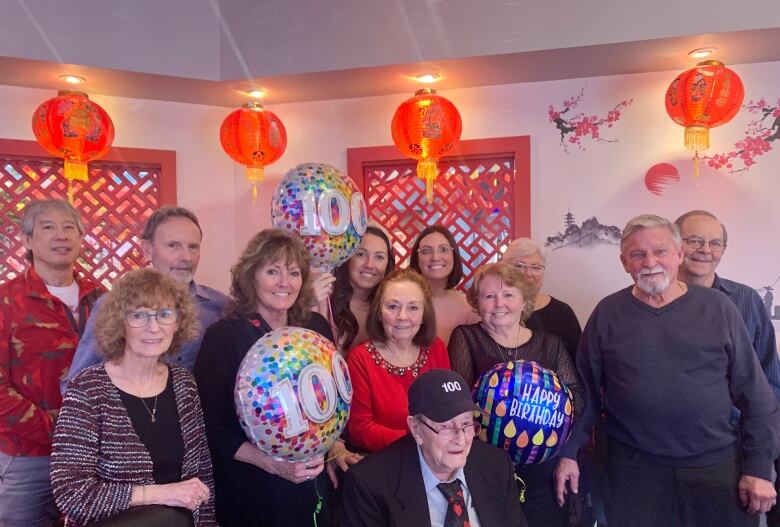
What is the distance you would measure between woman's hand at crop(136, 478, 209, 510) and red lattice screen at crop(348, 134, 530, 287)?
2.32m

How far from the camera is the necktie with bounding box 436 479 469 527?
1.58 meters

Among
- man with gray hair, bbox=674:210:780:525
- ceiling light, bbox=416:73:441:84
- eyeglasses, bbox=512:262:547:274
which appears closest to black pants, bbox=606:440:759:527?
man with gray hair, bbox=674:210:780:525

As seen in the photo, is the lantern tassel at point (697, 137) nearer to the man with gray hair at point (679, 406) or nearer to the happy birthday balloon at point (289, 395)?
the man with gray hair at point (679, 406)

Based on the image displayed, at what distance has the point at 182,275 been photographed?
2172 millimetres

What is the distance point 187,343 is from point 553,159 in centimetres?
233

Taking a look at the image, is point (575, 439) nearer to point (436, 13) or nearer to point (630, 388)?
point (630, 388)

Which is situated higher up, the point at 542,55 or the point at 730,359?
the point at 542,55

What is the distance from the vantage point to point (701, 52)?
2998 millimetres

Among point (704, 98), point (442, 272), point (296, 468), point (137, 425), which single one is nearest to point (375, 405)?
point (296, 468)

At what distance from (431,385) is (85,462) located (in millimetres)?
879

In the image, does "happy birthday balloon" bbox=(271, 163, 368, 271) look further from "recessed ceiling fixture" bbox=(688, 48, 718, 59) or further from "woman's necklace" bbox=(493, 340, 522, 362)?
"recessed ceiling fixture" bbox=(688, 48, 718, 59)

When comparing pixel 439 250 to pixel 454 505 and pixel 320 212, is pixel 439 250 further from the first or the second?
pixel 454 505

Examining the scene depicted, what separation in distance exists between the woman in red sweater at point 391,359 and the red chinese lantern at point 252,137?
152cm

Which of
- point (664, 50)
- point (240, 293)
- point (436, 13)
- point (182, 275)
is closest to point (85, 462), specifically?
point (240, 293)
